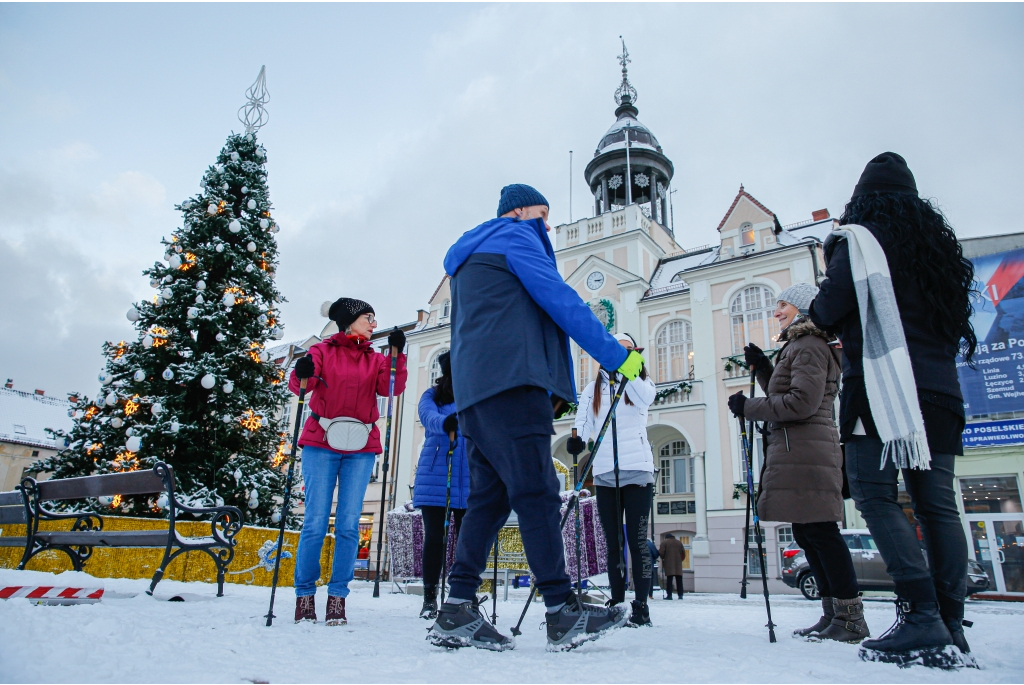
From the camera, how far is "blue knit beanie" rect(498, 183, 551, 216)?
313 cm

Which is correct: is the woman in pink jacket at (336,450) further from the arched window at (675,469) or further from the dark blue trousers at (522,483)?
the arched window at (675,469)

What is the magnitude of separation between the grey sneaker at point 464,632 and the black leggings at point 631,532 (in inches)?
57.3

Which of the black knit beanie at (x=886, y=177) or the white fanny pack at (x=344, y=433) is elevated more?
the black knit beanie at (x=886, y=177)

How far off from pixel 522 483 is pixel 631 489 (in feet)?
6.39

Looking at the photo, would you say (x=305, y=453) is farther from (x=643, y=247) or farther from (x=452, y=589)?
(x=643, y=247)

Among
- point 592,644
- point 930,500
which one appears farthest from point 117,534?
point 930,500

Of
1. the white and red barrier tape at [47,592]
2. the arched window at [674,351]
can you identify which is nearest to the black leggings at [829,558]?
the white and red barrier tape at [47,592]

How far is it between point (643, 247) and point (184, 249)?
18272 mm

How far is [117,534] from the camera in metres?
4.80

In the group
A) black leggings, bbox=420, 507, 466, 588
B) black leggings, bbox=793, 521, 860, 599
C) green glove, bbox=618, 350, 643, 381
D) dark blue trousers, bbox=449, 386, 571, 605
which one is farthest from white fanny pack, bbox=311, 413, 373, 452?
black leggings, bbox=793, 521, 860, 599

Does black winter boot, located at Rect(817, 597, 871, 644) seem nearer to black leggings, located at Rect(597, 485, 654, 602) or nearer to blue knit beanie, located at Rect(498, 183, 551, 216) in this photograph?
black leggings, located at Rect(597, 485, 654, 602)

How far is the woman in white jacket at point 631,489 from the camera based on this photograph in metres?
3.81

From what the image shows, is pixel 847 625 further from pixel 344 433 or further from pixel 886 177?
pixel 344 433

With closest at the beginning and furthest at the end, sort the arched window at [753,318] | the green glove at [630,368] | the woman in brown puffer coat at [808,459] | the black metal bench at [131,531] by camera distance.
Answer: the green glove at [630,368]
the woman in brown puffer coat at [808,459]
the black metal bench at [131,531]
the arched window at [753,318]
